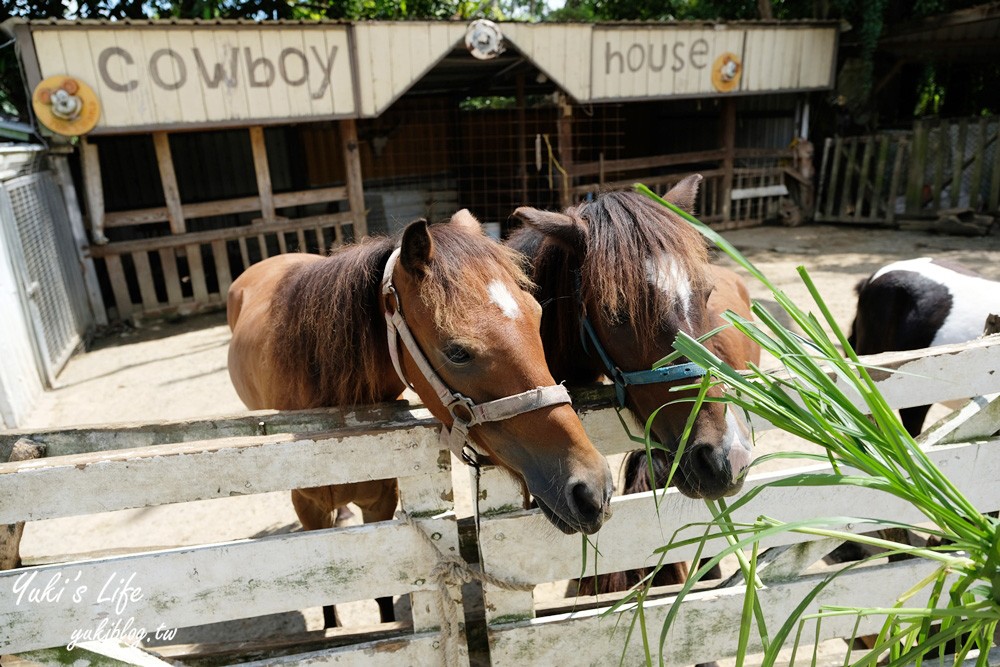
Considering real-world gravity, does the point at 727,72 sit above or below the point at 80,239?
above

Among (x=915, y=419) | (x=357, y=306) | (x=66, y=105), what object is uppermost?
(x=66, y=105)

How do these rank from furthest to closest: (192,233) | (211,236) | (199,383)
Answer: (211,236)
(192,233)
(199,383)

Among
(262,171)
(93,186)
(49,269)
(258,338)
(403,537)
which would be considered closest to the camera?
(403,537)

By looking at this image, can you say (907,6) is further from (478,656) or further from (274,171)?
(478,656)

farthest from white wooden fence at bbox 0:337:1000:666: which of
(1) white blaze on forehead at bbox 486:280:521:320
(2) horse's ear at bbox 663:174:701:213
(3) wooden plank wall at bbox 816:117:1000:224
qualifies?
(3) wooden plank wall at bbox 816:117:1000:224

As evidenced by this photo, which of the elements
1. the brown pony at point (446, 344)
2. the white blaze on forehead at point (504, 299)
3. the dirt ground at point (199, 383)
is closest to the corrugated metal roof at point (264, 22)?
the dirt ground at point (199, 383)

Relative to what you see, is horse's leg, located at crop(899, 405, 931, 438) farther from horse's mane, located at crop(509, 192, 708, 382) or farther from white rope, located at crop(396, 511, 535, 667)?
white rope, located at crop(396, 511, 535, 667)

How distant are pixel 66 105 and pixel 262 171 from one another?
2233mm

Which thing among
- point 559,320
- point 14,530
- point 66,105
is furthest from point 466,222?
point 66,105

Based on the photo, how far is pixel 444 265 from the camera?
155 centimetres

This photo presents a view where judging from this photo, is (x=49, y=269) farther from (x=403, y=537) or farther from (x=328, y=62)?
(x=403, y=537)

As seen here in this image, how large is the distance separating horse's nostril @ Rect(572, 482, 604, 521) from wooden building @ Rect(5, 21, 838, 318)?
710 centimetres

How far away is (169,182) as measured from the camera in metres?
7.72

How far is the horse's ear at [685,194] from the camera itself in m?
2.22
